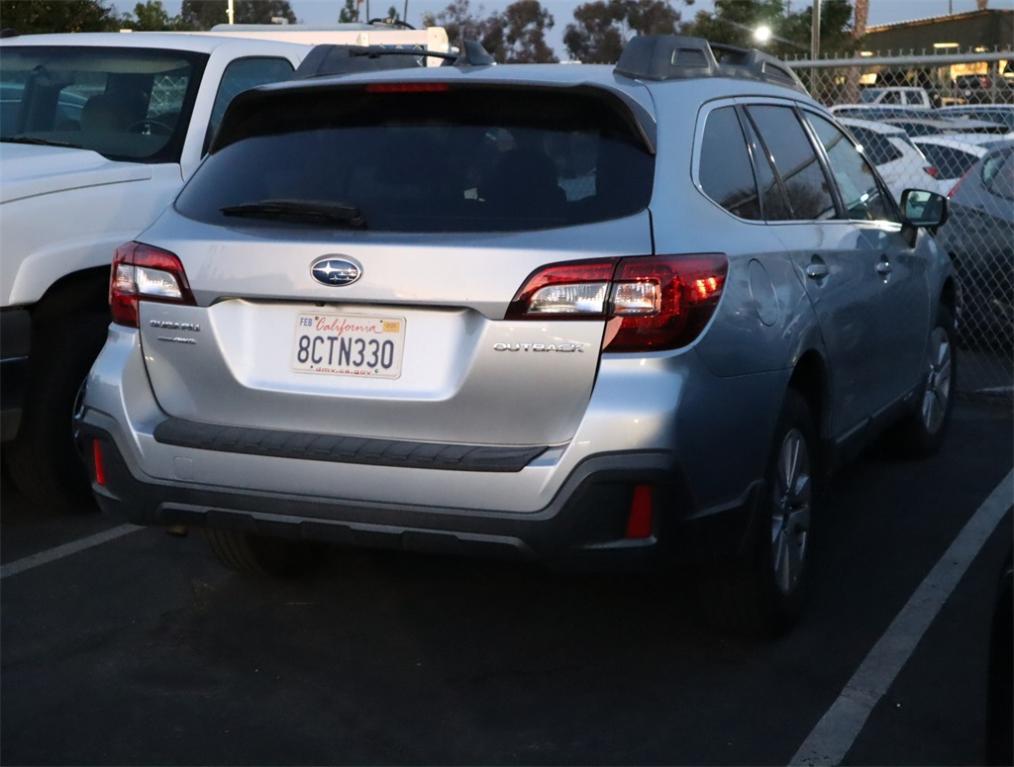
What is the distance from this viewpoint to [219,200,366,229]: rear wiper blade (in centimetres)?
402

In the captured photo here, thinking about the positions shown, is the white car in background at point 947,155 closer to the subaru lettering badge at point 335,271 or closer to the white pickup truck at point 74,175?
the white pickup truck at point 74,175

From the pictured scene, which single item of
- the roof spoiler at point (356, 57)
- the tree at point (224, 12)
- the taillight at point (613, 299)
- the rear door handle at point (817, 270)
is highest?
the tree at point (224, 12)

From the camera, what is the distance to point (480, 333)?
12.5ft

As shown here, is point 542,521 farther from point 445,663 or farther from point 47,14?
point 47,14

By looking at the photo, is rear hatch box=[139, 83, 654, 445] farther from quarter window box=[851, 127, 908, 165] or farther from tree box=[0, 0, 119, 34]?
tree box=[0, 0, 119, 34]

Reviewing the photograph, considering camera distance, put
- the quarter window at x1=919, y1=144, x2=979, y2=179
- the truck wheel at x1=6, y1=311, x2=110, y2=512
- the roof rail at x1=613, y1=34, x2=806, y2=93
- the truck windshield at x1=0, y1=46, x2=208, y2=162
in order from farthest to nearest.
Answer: the quarter window at x1=919, y1=144, x2=979, y2=179
the truck windshield at x1=0, y1=46, x2=208, y2=162
the truck wheel at x1=6, y1=311, x2=110, y2=512
the roof rail at x1=613, y1=34, x2=806, y2=93

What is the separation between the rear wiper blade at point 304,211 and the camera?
4.02m

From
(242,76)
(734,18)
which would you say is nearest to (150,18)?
(734,18)

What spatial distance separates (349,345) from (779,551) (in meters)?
1.52

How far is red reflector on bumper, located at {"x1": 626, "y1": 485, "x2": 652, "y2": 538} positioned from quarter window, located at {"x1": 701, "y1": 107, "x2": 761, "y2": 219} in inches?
37.9

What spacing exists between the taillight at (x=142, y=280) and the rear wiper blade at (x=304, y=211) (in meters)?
0.23

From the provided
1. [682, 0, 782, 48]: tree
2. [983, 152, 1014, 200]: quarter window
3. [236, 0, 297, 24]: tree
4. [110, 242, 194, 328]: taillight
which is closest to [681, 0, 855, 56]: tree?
[682, 0, 782, 48]: tree

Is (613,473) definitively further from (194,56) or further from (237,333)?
(194,56)

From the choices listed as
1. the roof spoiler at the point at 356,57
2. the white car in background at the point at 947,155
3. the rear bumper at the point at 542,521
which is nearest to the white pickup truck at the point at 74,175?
the roof spoiler at the point at 356,57
